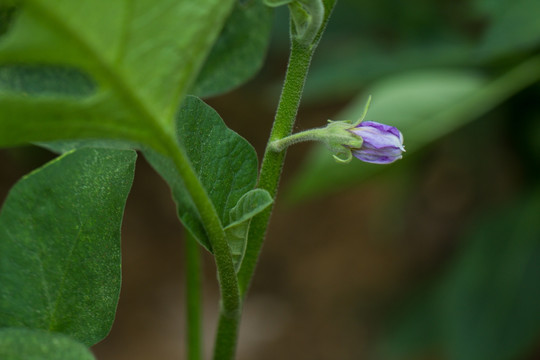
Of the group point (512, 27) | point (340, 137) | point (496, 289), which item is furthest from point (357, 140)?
point (496, 289)

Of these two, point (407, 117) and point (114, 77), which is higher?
point (114, 77)

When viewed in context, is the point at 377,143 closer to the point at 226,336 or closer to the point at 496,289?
the point at 226,336

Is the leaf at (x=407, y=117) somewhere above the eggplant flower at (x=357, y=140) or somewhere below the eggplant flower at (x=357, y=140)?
below

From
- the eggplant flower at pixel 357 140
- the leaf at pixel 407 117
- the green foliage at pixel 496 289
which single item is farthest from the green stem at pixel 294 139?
the green foliage at pixel 496 289

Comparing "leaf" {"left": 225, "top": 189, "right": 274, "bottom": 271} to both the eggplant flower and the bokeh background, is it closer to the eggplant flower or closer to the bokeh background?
the eggplant flower

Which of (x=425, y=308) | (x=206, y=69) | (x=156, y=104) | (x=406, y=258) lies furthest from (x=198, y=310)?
(x=406, y=258)

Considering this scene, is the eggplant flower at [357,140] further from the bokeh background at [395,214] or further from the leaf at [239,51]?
the bokeh background at [395,214]

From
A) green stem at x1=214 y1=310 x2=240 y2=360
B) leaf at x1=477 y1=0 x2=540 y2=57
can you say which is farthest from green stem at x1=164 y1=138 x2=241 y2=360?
leaf at x1=477 y1=0 x2=540 y2=57
